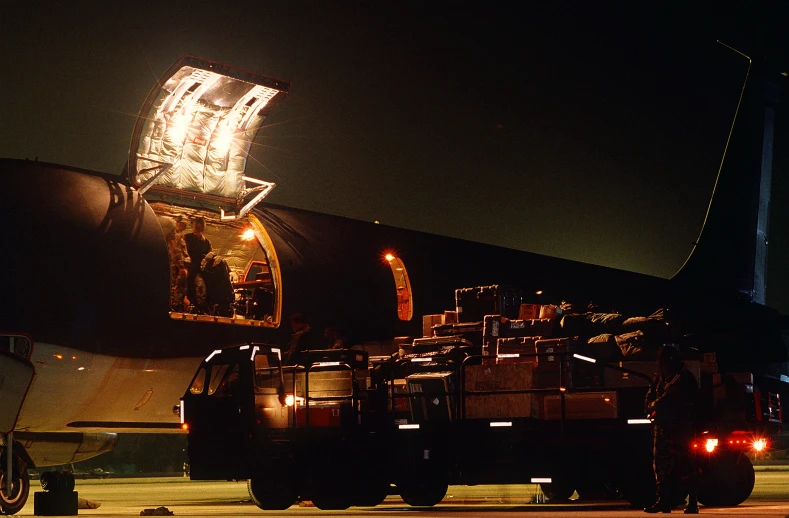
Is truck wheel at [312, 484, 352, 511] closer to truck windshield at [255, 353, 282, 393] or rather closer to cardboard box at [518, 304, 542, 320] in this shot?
truck windshield at [255, 353, 282, 393]

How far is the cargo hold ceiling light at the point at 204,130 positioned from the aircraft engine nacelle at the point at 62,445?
4107 millimetres

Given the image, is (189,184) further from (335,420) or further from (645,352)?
(645,352)

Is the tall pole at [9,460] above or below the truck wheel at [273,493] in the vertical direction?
above

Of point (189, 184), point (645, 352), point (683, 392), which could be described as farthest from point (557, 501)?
point (189, 184)

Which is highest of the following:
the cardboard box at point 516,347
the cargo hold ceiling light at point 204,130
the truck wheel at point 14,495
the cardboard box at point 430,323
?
the cargo hold ceiling light at point 204,130

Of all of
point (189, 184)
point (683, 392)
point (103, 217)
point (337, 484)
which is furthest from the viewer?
point (189, 184)

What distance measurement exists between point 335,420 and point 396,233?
7.40 meters

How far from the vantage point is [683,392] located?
11617 millimetres

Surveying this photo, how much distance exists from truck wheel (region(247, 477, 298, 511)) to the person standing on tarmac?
5014 mm

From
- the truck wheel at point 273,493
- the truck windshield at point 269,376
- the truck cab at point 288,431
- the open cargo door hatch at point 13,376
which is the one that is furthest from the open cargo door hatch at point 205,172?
the truck wheel at point 273,493

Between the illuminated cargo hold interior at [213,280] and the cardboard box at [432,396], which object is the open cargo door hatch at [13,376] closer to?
the illuminated cargo hold interior at [213,280]

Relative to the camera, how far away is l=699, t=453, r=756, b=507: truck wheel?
14250mm

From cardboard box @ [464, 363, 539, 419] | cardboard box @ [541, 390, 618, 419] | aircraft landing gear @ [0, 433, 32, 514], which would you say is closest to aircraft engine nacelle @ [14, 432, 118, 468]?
aircraft landing gear @ [0, 433, 32, 514]

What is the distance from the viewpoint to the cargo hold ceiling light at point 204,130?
16250mm
